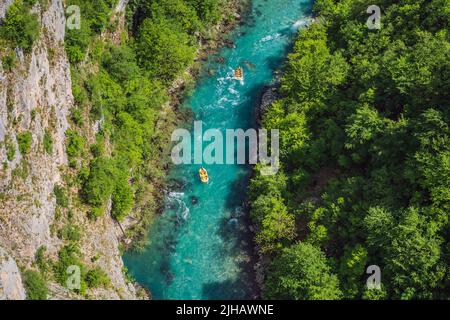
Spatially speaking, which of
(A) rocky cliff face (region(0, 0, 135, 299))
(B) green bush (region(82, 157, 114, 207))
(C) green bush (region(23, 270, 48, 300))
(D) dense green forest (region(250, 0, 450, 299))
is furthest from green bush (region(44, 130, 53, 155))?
(D) dense green forest (region(250, 0, 450, 299))

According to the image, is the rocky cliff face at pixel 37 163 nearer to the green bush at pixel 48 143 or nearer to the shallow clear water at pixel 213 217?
the green bush at pixel 48 143

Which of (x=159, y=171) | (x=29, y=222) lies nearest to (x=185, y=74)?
(x=159, y=171)

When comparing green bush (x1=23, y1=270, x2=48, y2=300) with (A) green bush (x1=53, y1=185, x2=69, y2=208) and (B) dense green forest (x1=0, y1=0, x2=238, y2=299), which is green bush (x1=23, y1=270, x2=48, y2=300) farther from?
(A) green bush (x1=53, y1=185, x2=69, y2=208)

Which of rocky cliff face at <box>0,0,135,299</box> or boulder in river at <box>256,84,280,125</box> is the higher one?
boulder in river at <box>256,84,280,125</box>

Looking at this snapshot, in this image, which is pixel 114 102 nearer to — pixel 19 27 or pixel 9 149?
pixel 19 27

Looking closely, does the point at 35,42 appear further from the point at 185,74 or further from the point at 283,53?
the point at 283,53

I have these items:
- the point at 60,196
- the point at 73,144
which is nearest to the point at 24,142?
the point at 60,196
